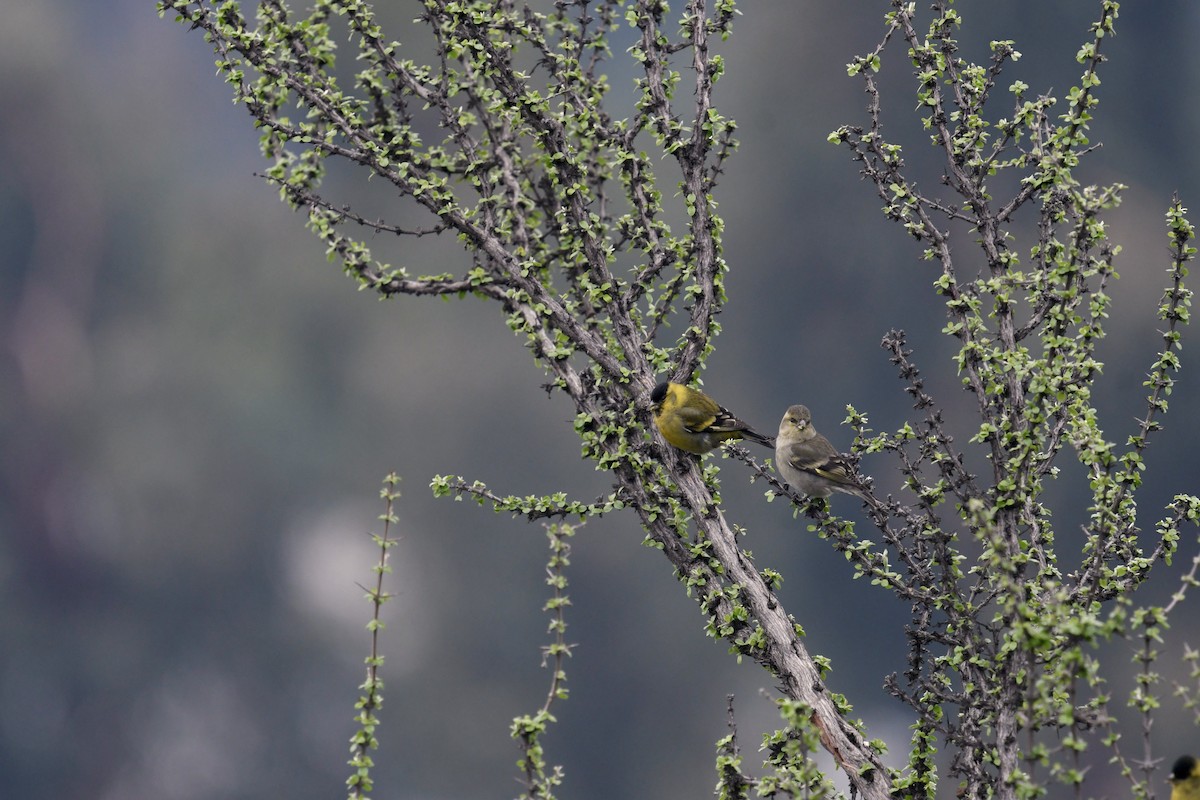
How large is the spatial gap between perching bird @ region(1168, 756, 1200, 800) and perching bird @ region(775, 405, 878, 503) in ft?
7.05

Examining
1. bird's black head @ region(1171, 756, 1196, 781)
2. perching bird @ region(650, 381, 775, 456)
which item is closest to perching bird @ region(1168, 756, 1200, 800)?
bird's black head @ region(1171, 756, 1196, 781)

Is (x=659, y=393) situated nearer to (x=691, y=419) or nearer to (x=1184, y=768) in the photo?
(x=691, y=419)

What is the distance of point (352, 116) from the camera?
23.3 ft

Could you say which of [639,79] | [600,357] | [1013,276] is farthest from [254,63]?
[1013,276]

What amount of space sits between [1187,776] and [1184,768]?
0.05 meters

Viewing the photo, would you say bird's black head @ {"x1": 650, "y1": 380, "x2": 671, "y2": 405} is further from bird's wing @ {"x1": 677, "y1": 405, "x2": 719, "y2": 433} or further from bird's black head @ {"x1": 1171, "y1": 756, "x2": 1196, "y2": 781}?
bird's black head @ {"x1": 1171, "y1": 756, "x2": 1196, "y2": 781}

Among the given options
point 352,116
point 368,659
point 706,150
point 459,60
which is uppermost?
point 459,60

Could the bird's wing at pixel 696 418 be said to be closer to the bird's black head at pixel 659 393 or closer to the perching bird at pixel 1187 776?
the bird's black head at pixel 659 393

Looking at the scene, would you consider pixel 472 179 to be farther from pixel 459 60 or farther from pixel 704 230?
pixel 704 230

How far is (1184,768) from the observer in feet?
18.4

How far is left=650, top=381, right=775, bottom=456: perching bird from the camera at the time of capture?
21.5 feet

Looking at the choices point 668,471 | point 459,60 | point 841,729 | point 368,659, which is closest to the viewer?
point 368,659

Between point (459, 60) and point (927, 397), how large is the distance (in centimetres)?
361

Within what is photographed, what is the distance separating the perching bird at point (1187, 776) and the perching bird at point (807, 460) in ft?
7.05
